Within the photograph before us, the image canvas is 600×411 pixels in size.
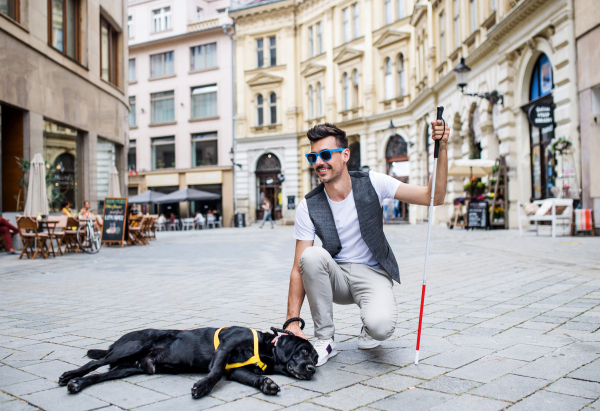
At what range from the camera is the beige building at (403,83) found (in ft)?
49.6

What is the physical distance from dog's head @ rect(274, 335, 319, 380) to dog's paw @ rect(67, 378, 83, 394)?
1028mm

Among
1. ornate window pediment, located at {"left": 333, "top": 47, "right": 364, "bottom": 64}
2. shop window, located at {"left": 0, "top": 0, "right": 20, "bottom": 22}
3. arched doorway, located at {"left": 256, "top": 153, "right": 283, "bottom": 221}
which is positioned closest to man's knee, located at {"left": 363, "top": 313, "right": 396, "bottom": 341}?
shop window, located at {"left": 0, "top": 0, "right": 20, "bottom": 22}

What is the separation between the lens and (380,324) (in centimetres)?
322

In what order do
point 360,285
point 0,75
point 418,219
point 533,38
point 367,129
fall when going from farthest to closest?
point 367,129 → point 418,219 → point 533,38 → point 0,75 → point 360,285

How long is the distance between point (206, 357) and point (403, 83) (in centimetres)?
2677

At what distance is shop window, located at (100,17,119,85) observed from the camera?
18.7 meters

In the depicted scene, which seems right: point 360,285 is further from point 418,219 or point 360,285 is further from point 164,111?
point 164,111

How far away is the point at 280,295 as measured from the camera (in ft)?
19.5

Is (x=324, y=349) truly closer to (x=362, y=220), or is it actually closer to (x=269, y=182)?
(x=362, y=220)

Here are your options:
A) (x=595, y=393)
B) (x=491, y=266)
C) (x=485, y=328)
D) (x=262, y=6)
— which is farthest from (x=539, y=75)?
(x=262, y=6)

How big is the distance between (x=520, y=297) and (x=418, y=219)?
850 inches

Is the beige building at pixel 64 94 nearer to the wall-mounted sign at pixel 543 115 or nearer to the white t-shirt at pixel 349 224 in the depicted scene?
the white t-shirt at pixel 349 224

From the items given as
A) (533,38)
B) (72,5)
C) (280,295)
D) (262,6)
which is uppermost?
(262,6)

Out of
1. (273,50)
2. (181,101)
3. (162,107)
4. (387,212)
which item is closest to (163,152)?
(162,107)
